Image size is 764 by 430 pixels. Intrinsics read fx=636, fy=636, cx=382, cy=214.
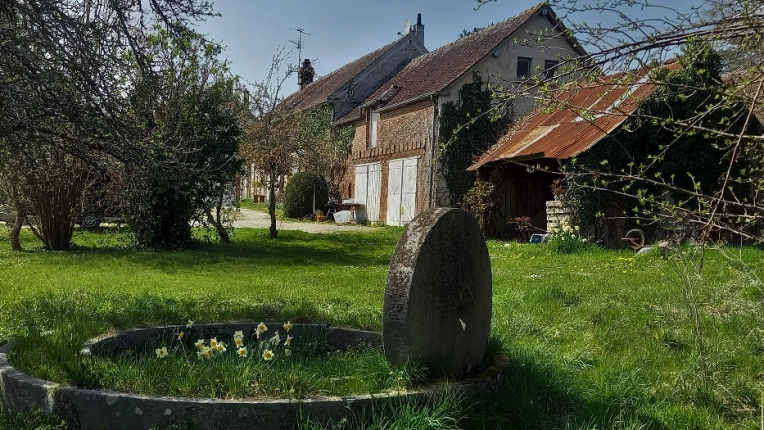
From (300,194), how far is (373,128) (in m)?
4.18

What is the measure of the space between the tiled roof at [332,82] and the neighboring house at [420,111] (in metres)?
3.46

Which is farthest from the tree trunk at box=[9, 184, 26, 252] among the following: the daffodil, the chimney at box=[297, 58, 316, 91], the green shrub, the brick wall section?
the chimney at box=[297, 58, 316, 91]

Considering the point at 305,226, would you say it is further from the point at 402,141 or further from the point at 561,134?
the point at 561,134

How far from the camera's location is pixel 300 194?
26.9 metres

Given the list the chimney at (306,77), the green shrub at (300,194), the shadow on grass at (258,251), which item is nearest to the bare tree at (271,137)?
the shadow on grass at (258,251)

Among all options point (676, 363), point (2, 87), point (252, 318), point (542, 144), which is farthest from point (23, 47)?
point (542, 144)

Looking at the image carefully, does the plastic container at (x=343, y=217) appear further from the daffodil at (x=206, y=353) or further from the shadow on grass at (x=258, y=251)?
the daffodil at (x=206, y=353)

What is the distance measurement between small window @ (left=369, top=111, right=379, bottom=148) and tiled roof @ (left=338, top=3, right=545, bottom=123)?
0.59 metres

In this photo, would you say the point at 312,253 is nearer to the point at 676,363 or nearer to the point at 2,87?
the point at 2,87

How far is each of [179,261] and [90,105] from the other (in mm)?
5640

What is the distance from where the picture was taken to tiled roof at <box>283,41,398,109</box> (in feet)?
101

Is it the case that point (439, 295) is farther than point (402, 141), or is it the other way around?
point (402, 141)

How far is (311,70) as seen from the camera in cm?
4112

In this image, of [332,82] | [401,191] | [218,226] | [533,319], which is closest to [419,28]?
[332,82]
